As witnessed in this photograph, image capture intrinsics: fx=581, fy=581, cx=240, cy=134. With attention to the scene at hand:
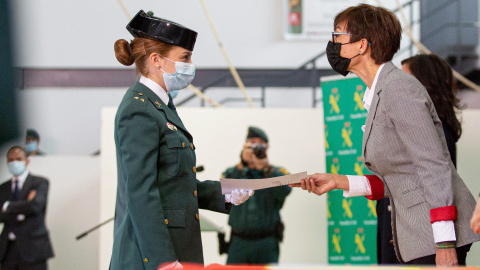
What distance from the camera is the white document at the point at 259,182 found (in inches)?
70.7

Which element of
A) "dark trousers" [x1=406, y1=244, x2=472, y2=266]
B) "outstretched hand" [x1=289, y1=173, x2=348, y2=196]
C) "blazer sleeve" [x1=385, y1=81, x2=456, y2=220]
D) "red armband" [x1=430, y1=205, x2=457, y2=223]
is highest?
"blazer sleeve" [x1=385, y1=81, x2=456, y2=220]

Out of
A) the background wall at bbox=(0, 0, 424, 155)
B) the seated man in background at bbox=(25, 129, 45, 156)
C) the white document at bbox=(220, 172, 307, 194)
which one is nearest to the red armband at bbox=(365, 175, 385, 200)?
the white document at bbox=(220, 172, 307, 194)

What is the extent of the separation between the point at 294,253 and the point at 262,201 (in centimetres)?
53

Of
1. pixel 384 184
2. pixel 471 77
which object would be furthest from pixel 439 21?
pixel 384 184

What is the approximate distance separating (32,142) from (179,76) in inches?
124

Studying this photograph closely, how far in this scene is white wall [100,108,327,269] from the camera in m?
4.29

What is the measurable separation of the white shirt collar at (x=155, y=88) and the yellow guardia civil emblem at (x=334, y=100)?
2.15 metres

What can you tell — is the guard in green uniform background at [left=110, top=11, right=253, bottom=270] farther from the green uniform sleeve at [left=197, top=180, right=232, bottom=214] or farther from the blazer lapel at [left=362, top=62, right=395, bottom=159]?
the blazer lapel at [left=362, top=62, right=395, bottom=159]

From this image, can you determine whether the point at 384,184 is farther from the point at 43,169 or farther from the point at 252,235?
the point at 43,169

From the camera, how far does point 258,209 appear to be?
13.4ft

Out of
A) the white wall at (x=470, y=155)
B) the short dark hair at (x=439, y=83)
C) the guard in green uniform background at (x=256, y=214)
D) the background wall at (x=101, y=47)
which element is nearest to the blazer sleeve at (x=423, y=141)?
the short dark hair at (x=439, y=83)

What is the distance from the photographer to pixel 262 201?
4.10 m

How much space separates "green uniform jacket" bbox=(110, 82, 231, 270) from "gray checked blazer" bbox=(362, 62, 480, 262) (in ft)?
1.91

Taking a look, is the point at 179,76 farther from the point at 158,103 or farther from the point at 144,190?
the point at 144,190
